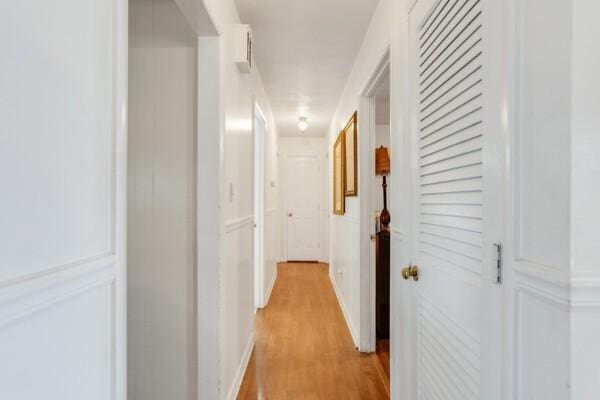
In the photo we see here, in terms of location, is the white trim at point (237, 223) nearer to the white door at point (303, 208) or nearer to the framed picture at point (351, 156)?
the framed picture at point (351, 156)

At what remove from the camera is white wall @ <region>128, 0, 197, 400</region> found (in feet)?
6.00

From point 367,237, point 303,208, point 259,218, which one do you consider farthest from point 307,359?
point 303,208

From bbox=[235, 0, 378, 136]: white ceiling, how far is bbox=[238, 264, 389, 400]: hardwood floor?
7.64ft

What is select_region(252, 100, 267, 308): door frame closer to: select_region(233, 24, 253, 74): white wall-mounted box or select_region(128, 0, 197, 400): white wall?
select_region(233, 24, 253, 74): white wall-mounted box

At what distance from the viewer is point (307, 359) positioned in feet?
8.86

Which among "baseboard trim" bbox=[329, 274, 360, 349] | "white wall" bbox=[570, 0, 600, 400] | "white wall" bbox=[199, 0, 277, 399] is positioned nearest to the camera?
"white wall" bbox=[570, 0, 600, 400]

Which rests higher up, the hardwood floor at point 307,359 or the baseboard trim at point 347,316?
the baseboard trim at point 347,316

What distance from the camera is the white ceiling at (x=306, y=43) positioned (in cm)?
221

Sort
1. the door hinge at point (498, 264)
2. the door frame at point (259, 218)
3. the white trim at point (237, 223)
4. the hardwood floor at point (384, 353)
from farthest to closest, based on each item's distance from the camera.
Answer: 1. the door frame at point (259, 218)
2. the hardwood floor at point (384, 353)
3. the white trim at point (237, 223)
4. the door hinge at point (498, 264)
